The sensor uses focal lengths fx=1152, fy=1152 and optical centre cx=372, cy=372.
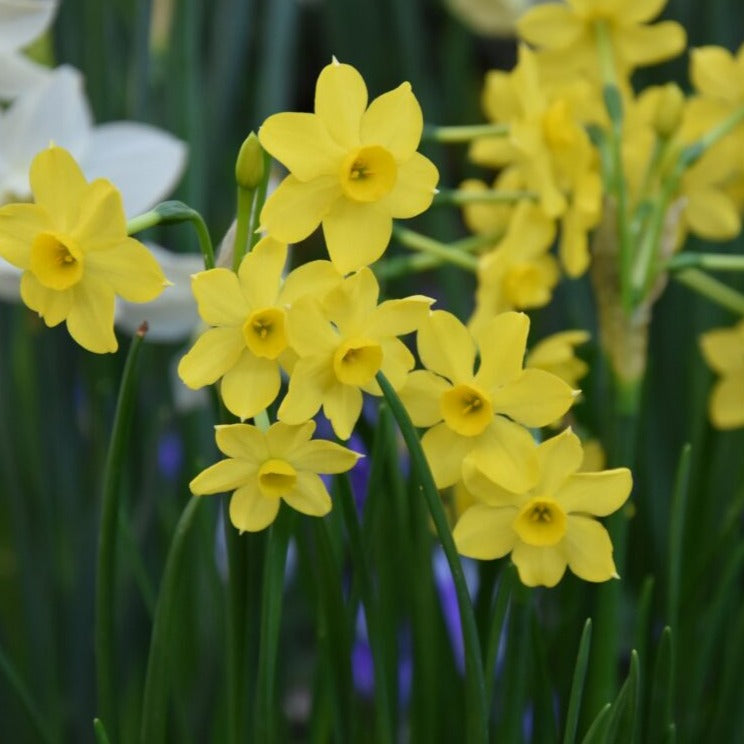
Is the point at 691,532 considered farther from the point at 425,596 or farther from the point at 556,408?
the point at 556,408

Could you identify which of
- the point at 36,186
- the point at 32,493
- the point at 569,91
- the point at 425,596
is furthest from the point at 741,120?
the point at 32,493

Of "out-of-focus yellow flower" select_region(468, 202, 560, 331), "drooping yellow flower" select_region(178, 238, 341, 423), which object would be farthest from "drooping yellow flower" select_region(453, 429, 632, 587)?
"out-of-focus yellow flower" select_region(468, 202, 560, 331)

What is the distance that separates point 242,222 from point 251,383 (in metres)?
0.07

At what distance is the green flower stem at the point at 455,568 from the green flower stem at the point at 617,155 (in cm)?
23

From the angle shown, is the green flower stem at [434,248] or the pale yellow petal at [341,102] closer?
the pale yellow petal at [341,102]

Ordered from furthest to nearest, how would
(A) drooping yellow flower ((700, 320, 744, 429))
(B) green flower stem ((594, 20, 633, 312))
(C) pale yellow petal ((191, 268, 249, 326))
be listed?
(A) drooping yellow flower ((700, 320, 744, 429)) → (B) green flower stem ((594, 20, 633, 312)) → (C) pale yellow petal ((191, 268, 249, 326))

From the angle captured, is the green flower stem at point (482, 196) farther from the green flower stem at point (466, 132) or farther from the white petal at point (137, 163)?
the white petal at point (137, 163)

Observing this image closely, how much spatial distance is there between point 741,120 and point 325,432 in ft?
1.28

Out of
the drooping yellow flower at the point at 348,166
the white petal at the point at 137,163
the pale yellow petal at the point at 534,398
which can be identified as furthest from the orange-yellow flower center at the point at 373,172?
the white petal at the point at 137,163

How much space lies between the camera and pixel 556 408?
505 millimetres

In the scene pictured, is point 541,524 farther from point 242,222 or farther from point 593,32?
point 593,32

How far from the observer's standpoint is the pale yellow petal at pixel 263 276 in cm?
47

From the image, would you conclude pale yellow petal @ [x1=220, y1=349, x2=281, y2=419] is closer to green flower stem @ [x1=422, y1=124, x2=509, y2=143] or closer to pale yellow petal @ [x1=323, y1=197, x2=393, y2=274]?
pale yellow petal @ [x1=323, y1=197, x2=393, y2=274]

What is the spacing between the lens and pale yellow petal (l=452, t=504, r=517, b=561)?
0.53 m
